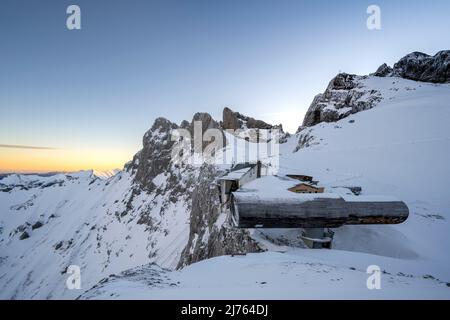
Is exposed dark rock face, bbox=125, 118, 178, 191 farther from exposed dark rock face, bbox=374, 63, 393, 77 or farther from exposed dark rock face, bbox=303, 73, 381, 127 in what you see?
exposed dark rock face, bbox=374, 63, 393, 77

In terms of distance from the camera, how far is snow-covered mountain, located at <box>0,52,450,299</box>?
6195 millimetres

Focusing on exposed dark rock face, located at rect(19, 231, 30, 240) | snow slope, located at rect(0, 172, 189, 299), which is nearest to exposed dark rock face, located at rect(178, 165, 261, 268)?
snow slope, located at rect(0, 172, 189, 299)

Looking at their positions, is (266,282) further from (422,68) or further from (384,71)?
(384,71)

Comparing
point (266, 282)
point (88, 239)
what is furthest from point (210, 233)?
point (88, 239)

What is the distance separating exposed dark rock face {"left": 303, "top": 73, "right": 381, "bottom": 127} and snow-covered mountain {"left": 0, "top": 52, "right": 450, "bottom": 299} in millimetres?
285

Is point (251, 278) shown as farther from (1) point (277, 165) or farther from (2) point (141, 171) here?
(2) point (141, 171)

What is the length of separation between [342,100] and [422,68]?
77.3ft

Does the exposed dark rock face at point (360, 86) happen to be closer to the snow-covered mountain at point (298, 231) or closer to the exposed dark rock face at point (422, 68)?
the exposed dark rock face at point (422, 68)

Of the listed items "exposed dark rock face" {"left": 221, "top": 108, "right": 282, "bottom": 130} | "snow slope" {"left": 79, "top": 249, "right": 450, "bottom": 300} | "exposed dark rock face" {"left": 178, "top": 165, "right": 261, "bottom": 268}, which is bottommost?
"exposed dark rock face" {"left": 178, "top": 165, "right": 261, "bottom": 268}

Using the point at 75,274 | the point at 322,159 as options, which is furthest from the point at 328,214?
the point at 322,159

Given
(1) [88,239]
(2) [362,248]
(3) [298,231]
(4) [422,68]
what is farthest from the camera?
(1) [88,239]

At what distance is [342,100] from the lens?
52281 mm

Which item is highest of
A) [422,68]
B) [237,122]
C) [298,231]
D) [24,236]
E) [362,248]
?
[422,68]

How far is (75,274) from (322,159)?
71.7 ft
